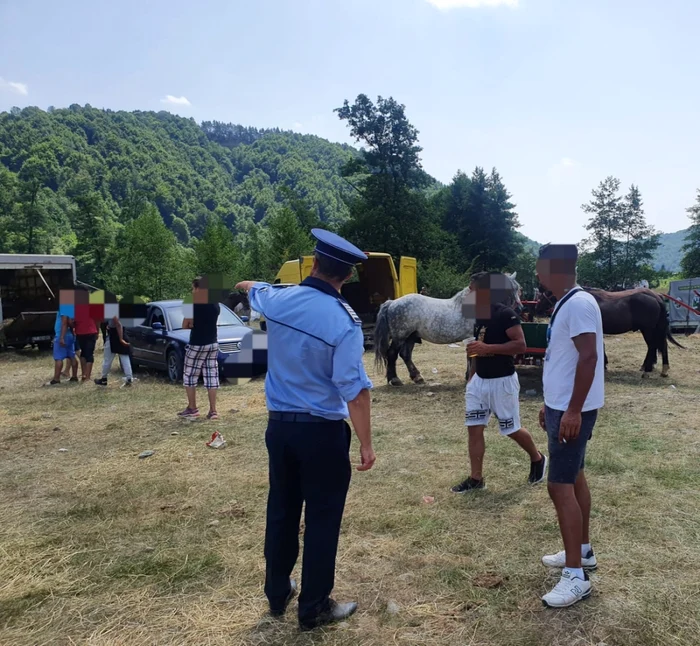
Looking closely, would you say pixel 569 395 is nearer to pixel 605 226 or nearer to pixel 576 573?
pixel 576 573

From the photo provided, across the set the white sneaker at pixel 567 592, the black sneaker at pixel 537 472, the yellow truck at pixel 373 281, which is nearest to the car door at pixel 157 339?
the yellow truck at pixel 373 281

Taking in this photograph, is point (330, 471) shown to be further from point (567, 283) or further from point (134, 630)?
point (567, 283)

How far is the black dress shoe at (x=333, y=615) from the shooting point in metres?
2.79

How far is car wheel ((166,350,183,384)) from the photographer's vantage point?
10.2 m

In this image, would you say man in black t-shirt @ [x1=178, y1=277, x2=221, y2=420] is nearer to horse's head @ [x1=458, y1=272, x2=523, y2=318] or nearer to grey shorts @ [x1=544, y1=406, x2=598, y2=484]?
horse's head @ [x1=458, y1=272, x2=523, y2=318]

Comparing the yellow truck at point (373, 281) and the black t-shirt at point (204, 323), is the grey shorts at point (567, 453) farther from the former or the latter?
the yellow truck at point (373, 281)

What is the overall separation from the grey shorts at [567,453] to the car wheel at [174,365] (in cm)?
831

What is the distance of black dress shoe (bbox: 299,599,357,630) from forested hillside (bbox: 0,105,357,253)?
5528 centimetres

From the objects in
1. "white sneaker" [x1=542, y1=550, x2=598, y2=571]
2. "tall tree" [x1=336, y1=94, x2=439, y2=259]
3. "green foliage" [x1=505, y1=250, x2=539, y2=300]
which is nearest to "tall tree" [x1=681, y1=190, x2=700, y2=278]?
"green foliage" [x1=505, y1=250, x2=539, y2=300]

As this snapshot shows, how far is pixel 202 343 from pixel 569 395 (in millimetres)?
5285

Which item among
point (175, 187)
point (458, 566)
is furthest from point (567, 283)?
point (175, 187)

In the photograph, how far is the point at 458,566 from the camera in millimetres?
3402

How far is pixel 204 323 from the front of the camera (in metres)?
7.13

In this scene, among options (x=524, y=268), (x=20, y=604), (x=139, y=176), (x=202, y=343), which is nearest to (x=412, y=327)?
(x=202, y=343)
